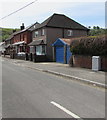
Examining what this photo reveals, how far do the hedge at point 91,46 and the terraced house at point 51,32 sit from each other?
11.1 metres

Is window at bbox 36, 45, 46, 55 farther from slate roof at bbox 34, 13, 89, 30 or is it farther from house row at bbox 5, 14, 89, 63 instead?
slate roof at bbox 34, 13, 89, 30

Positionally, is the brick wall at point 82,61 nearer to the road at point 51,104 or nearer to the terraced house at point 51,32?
the road at point 51,104

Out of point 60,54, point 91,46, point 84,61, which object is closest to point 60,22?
point 60,54

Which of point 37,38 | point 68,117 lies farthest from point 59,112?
point 37,38

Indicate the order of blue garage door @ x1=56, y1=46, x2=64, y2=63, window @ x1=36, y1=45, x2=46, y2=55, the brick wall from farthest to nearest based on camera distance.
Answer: window @ x1=36, y1=45, x2=46, y2=55
blue garage door @ x1=56, y1=46, x2=64, y2=63
the brick wall

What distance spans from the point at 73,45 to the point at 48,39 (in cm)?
1319

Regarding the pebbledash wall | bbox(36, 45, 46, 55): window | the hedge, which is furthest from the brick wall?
bbox(36, 45, 46, 55): window

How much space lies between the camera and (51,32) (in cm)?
3241

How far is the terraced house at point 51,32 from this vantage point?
3194 centimetres

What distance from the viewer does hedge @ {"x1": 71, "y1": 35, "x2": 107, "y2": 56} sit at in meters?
14.9

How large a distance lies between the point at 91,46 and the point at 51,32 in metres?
16.9

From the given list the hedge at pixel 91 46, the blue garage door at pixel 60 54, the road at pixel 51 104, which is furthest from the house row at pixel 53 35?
the road at pixel 51 104

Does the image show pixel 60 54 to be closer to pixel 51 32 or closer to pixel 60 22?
pixel 51 32

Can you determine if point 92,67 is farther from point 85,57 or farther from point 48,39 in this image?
point 48,39
